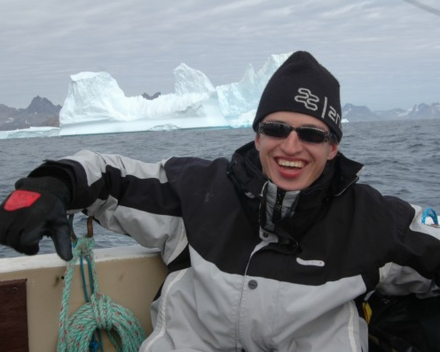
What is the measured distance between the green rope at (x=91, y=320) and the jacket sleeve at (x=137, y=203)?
181mm

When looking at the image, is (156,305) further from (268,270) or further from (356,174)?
(356,174)

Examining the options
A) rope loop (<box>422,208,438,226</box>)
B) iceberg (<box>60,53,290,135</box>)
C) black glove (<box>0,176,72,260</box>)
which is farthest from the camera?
iceberg (<box>60,53,290,135</box>)

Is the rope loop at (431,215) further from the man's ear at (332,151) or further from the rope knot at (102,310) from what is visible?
the rope knot at (102,310)

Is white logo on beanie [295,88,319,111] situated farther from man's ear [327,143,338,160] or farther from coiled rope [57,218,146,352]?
coiled rope [57,218,146,352]

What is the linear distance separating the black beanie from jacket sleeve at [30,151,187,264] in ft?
1.22

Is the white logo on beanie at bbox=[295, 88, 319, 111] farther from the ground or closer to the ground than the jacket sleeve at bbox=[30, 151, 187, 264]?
farther from the ground

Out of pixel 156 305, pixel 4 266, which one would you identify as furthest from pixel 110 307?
pixel 4 266

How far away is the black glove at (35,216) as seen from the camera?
1337mm

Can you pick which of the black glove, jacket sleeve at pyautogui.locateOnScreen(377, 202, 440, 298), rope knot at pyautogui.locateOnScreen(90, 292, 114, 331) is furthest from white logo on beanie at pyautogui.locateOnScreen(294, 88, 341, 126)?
rope knot at pyautogui.locateOnScreen(90, 292, 114, 331)

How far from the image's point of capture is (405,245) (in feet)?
5.02

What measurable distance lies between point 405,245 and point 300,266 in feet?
0.99

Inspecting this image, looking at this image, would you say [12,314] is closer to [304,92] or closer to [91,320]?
[91,320]

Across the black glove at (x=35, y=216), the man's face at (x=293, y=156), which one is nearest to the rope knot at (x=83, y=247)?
the black glove at (x=35, y=216)

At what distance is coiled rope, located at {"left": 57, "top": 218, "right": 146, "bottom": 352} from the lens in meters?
1.77
